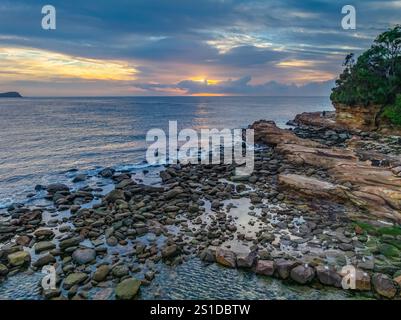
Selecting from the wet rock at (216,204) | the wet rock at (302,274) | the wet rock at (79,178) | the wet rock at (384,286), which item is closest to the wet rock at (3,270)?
the wet rock at (216,204)

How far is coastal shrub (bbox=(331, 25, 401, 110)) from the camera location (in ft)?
166

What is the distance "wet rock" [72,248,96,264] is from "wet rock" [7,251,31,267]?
7.13 feet

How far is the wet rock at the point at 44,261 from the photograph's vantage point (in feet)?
48.4

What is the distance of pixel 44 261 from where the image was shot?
1491cm

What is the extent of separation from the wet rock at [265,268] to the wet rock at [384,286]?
4.27 metres

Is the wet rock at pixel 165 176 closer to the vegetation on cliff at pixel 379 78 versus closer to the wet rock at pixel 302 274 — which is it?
the wet rock at pixel 302 274

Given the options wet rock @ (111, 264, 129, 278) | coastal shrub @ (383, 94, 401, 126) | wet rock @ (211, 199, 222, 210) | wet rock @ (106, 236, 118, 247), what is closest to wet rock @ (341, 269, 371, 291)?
wet rock @ (111, 264, 129, 278)

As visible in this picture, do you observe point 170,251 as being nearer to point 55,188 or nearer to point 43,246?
point 43,246

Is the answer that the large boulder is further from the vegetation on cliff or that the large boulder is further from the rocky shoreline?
the vegetation on cliff

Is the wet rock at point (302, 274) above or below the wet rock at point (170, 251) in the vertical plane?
below

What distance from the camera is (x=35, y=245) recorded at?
16531 millimetres

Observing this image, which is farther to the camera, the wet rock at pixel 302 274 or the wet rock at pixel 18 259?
the wet rock at pixel 18 259
